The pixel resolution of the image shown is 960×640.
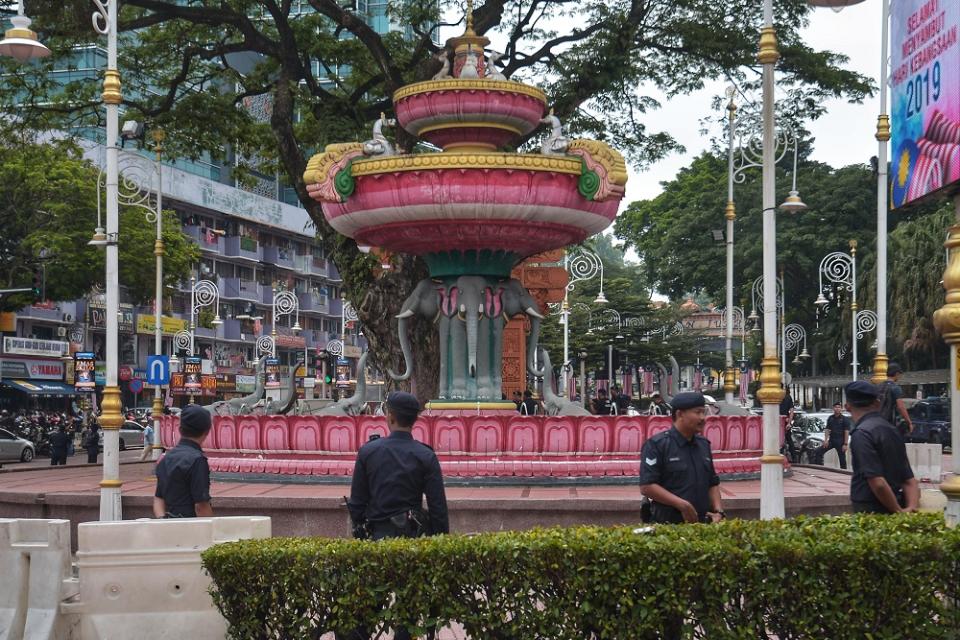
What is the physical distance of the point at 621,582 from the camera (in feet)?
18.4

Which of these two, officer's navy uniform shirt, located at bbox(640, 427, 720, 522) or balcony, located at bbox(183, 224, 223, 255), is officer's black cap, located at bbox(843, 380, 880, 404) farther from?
balcony, located at bbox(183, 224, 223, 255)

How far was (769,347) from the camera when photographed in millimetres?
10484

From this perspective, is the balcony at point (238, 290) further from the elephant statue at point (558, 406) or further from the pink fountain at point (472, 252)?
the elephant statue at point (558, 406)

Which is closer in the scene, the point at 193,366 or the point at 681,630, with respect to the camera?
the point at 681,630

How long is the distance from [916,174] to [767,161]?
177 inches

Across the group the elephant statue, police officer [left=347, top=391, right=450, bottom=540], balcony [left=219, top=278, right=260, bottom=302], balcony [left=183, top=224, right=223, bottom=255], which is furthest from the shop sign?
police officer [left=347, top=391, right=450, bottom=540]

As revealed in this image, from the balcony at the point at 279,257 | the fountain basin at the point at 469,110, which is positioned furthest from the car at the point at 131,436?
the fountain basin at the point at 469,110

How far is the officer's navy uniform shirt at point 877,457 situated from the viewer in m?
7.19

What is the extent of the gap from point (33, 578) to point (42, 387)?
4483 centimetres

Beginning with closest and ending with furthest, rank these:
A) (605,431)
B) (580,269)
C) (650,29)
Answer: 1. (605,431)
2. (650,29)
3. (580,269)

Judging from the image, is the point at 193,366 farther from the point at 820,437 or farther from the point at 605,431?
the point at 605,431

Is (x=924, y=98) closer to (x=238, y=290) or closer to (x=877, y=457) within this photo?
(x=877, y=457)

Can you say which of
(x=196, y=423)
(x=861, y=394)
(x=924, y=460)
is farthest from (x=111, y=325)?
(x=924, y=460)

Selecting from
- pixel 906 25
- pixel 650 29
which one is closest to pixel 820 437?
pixel 650 29
